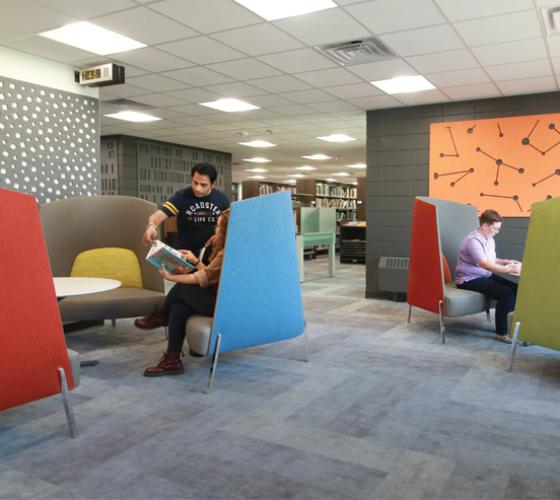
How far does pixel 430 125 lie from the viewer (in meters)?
6.38

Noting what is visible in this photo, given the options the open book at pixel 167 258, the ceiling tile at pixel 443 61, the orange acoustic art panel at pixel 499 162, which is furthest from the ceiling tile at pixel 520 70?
the open book at pixel 167 258

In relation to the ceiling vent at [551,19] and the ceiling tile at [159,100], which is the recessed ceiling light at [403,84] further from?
the ceiling tile at [159,100]

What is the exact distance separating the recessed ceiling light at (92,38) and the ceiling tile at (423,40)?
209 cm

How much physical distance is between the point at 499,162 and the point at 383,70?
6.65 ft

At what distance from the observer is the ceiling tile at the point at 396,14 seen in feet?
11.3

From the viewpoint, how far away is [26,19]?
375cm

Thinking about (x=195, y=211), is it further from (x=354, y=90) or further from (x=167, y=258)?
(x=354, y=90)

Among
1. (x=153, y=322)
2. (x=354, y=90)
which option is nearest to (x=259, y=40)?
(x=354, y=90)

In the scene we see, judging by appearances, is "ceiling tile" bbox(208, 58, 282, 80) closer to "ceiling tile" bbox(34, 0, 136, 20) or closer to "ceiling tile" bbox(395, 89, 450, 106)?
"ceiling tile" bbox(34, 0, 136, 20)

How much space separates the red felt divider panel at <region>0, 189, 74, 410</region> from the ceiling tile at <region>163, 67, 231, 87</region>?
132 inches

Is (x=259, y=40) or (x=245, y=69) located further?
(x=245, y=69)

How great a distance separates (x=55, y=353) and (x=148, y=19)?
2.63 meters

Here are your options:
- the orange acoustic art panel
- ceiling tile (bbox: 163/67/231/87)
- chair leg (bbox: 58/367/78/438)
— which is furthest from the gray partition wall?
chair leg (bbox: 58/367/78/438)

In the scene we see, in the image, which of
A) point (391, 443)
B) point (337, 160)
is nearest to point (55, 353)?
point (391, 443)
